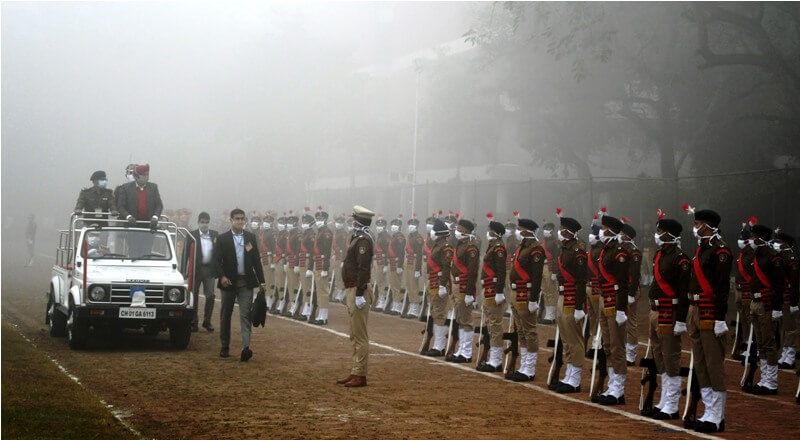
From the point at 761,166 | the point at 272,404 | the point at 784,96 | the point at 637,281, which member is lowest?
the point at 272,404

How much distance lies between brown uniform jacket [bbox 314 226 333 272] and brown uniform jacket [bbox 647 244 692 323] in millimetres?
11637

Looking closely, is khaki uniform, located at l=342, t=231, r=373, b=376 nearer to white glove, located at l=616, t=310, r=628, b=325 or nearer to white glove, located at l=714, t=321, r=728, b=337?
white glove, located at l=616, t=310, r=628, b=325

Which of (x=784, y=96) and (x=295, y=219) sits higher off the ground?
(x=784, y=96)

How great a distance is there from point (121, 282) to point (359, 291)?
4577mm

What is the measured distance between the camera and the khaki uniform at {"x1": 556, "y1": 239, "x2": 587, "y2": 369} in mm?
13195

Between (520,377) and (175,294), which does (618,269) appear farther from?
(175,294)

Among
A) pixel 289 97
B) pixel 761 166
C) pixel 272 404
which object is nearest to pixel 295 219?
pixel 272 404

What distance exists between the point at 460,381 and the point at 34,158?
58.9 meters

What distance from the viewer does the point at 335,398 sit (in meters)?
12.3

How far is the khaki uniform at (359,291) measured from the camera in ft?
43.9

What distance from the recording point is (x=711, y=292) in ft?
36.0

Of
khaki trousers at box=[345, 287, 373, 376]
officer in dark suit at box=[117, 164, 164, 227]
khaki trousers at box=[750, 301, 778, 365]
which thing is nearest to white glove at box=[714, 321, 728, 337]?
khaki trousers at box=[750, 301, 778, 365]

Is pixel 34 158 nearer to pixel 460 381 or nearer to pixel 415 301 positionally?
pixel 415 301

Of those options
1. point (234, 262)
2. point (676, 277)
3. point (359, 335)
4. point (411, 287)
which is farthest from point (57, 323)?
point (676, 277)
